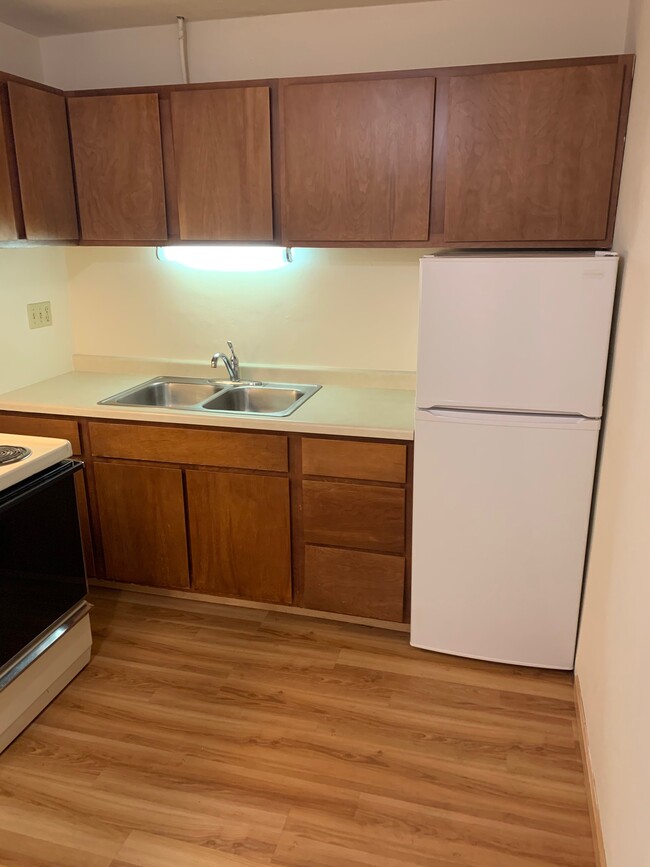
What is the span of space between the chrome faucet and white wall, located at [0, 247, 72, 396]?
2.65 feet

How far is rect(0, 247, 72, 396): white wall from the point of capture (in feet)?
9.41

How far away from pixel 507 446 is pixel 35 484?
61.1 inches

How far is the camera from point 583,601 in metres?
2.32

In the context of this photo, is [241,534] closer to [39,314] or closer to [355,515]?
[355,515]

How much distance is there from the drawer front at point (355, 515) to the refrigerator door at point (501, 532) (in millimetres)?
111

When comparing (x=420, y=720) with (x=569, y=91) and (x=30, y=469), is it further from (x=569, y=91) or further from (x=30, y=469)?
(x=569, y=91)

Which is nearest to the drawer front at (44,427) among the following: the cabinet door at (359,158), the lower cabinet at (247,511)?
the lower cabinet at (247,511)

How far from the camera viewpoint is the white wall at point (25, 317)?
2867mm

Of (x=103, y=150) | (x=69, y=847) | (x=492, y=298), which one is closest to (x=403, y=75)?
(x=492, y=298)

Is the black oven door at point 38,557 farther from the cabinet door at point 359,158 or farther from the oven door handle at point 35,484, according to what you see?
the cabinet door at point 359,158

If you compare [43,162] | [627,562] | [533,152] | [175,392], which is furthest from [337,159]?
[627,562]

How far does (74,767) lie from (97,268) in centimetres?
218

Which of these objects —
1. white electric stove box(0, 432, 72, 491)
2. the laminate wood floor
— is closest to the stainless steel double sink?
white electric stove box(0, 432, 72, 491)

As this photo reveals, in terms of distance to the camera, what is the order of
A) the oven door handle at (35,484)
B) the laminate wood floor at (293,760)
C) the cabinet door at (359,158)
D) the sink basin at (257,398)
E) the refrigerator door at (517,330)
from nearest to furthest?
the laminate wood floor at (293,760) < the oven door handle at (35,484) < the refrigerator door at (517,330) < the cabinet door at (359,158) < the sink basin at (257,398)
